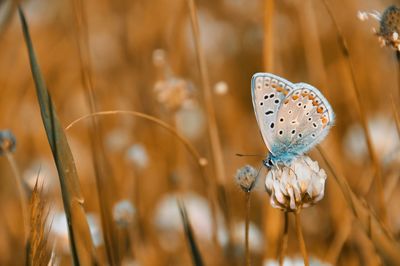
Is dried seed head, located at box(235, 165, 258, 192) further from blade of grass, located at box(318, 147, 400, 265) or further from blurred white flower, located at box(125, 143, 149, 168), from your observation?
blurred white flower, located at box(125, 143, 149, 168)

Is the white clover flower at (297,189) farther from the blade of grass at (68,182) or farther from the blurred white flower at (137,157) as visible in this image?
the blurred white flower at (137,157)

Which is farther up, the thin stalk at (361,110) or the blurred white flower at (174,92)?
the blurred white flower at (174,92)

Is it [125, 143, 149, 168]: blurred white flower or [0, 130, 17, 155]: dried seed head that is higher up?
[125, 143, 149, 168]: blurred white flower

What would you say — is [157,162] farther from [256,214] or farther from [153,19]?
[153,19]

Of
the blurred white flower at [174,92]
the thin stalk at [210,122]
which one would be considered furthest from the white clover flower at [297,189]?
the blurred white flower at [174,92]

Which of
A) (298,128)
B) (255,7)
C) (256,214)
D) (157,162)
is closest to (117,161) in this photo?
(157,162)

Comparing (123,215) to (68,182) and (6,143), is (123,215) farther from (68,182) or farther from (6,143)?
(68,182)

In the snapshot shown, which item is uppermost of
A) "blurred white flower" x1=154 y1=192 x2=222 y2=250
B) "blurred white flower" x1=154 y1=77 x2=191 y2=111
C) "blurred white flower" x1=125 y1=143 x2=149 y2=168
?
"blurred white flower" x1=154 y1=77 x2=191 y2=111

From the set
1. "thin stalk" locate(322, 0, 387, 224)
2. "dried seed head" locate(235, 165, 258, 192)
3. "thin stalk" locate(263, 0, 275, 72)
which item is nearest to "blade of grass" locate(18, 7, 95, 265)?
"dried seed head" locate(235, 165, 258, 192)
